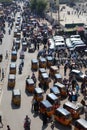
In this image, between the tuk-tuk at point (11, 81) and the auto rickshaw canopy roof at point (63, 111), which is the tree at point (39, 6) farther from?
the auto rickshaw canopy roof at point (63, 111)

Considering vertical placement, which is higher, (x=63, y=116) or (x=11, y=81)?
(x=63, y=116)

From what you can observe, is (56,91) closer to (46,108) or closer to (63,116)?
(46,108)

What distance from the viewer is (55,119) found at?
3716 centimetres

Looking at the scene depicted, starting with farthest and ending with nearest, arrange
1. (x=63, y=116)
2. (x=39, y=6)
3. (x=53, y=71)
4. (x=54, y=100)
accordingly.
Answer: (x=39, y=6)
(x=53, y=71)
(x=54, y=100)
(x=63, y=116)

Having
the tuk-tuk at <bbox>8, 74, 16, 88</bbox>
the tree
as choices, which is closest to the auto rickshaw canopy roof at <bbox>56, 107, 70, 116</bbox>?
the tuk-tuk at <bbox>8, 74, 16, 88</bbox>

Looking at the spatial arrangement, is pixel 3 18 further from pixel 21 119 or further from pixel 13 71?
pixel 21 119

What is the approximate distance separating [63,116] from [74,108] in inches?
85.1

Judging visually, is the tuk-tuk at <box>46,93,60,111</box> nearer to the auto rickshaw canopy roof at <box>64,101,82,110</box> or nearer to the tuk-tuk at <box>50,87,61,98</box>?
the tuk-tuk at <box>50,87,61,98</box>

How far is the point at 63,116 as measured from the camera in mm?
35844

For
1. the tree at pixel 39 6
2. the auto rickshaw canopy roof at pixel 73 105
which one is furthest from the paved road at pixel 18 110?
the tree at pixel 39 6

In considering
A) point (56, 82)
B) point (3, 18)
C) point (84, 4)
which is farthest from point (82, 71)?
point (84, 4)

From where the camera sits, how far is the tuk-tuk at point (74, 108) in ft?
122

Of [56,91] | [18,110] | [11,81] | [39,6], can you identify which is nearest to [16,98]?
[18,110]

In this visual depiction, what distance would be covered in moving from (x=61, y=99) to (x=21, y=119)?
681cm
